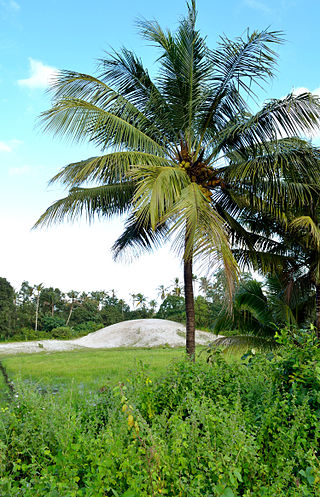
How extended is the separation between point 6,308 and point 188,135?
34.8 metres

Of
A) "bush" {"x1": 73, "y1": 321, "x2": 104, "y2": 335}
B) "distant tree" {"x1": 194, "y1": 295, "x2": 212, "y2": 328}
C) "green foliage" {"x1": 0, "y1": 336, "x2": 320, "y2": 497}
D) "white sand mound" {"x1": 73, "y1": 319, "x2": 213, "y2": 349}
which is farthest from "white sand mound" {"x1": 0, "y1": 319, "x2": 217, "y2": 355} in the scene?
"green foliage" {"x1": 0, "y1": 336, "x2": 320, "y2": 497}

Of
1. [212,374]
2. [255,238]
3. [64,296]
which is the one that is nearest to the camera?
[212,374]

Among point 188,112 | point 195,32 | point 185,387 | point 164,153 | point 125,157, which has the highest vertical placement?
point 195,32

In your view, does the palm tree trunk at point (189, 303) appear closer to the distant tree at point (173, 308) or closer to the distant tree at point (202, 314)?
the distant tree at point (202, 314)

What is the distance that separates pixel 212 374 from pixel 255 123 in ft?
15.3

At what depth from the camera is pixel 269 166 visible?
6.81 m

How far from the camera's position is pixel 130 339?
89.1 ft

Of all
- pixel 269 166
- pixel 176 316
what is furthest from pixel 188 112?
pixel 176 316

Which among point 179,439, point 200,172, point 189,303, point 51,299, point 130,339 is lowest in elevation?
point 130,339

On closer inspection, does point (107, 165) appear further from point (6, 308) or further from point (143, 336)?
point (6, 308)

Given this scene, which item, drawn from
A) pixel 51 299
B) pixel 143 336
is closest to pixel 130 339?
pixel 143 336

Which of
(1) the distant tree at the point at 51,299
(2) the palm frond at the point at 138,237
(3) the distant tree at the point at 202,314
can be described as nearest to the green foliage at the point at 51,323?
(1) the distant tree at the point at 51,299

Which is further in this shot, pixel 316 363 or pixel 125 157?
pixel 125 157

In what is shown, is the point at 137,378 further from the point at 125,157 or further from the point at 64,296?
the point at 64,296
